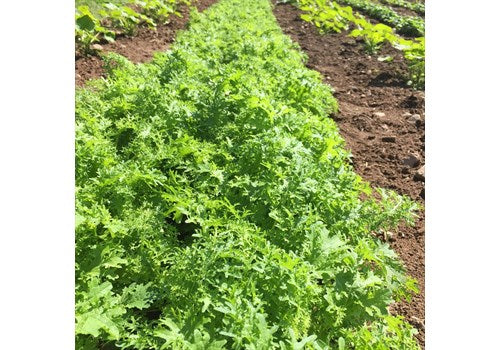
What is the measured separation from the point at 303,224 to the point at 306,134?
1.44 metres

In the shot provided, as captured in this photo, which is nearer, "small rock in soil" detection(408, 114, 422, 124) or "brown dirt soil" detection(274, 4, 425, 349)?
"brown dirt soil" detection(274, 4, 425, 349)

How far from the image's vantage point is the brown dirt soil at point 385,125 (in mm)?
3984

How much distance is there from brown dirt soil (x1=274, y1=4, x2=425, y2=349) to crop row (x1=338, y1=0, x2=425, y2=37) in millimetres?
3162

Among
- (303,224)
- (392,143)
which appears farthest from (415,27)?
(303,224)

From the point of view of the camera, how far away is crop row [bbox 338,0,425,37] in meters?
13.3

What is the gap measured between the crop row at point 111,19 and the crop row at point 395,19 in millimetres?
6689

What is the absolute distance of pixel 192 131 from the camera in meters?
4.29

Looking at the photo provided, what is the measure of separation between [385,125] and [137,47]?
4498mm

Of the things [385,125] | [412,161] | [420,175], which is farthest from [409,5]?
[420,175]

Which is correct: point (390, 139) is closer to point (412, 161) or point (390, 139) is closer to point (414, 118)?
point (412, 161)

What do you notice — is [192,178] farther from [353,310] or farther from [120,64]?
[120,64]

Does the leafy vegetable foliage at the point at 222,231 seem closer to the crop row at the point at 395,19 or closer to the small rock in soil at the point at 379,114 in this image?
the small rock in soil at the point at 379,114

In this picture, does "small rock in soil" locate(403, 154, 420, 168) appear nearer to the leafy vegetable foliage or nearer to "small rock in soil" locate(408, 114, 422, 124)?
the leafy vegetable foliage

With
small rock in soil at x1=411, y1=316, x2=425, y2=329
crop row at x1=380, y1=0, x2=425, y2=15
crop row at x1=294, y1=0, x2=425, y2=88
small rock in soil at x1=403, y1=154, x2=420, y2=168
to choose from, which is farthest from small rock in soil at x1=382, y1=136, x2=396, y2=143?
crop row at x1=380, y1=0, x2=425, y2=15
